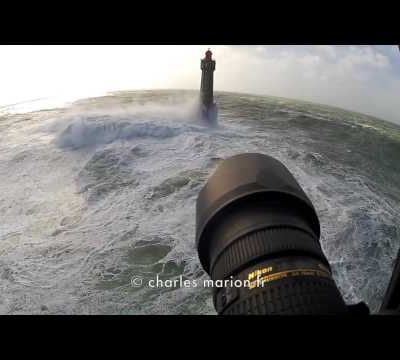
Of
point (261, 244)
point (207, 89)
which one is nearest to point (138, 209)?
point (261, 244)

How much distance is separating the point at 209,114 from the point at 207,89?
3.81 m

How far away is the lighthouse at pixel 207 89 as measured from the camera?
18906 mm

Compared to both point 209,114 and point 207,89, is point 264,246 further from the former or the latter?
point 209,114

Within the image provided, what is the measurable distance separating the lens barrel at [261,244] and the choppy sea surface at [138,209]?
4428 mm

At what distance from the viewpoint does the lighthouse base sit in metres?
24.0

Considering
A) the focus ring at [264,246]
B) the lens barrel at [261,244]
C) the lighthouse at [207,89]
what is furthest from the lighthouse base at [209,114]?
the focus ring at [264,246]

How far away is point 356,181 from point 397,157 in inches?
361

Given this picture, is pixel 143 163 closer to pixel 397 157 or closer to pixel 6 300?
pixel 6 300

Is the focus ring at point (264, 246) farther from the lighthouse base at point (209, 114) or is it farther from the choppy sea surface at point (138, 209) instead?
the lighthouse base at point (209, 114)

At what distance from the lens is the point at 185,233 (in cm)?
845

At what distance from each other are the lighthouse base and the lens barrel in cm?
2276

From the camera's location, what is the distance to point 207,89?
67.5ft

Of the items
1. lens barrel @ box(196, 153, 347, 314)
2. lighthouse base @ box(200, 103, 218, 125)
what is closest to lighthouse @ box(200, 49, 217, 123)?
lighthouse base @ box(200, 103, 218, 125)
